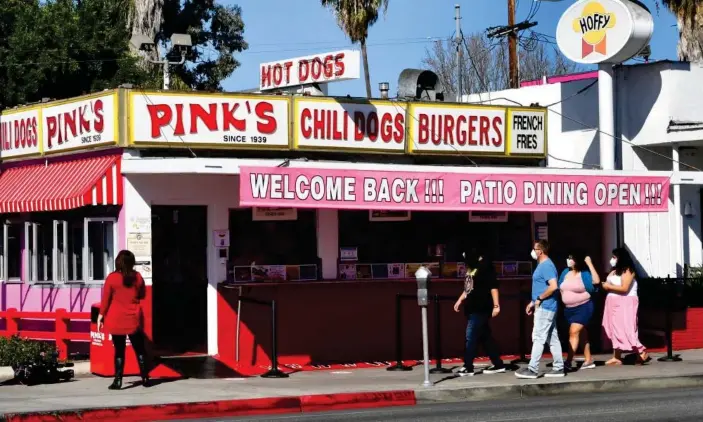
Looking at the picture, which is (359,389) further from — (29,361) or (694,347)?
(694,347)

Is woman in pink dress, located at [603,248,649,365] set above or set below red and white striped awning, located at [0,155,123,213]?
below

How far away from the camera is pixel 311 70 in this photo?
824 inches

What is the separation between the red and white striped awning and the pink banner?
2226 mm

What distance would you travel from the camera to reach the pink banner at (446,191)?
59.9 ft

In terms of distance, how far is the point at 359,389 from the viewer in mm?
16719

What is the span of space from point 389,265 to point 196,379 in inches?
174

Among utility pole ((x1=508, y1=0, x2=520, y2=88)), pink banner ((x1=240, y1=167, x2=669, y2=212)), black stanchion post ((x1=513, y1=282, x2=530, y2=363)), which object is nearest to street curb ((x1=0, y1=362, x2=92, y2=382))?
pink banner ((x1=240, y1=167, x2=669, y2=212))

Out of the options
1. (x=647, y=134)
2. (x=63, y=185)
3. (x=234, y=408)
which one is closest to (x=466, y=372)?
(x=234, y=408)

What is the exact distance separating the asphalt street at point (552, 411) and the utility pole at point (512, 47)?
2557cm

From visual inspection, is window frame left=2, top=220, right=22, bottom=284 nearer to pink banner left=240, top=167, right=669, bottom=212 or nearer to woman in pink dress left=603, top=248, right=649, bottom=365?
pink banner left=240, top=167, right=669, bottom=212

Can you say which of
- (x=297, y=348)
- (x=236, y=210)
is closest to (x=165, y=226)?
(x=236, y=210)

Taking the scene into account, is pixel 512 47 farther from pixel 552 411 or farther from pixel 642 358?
pixel 552 411

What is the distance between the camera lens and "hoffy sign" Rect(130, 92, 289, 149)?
19016 millimetres

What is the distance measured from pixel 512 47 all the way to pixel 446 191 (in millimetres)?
25466
